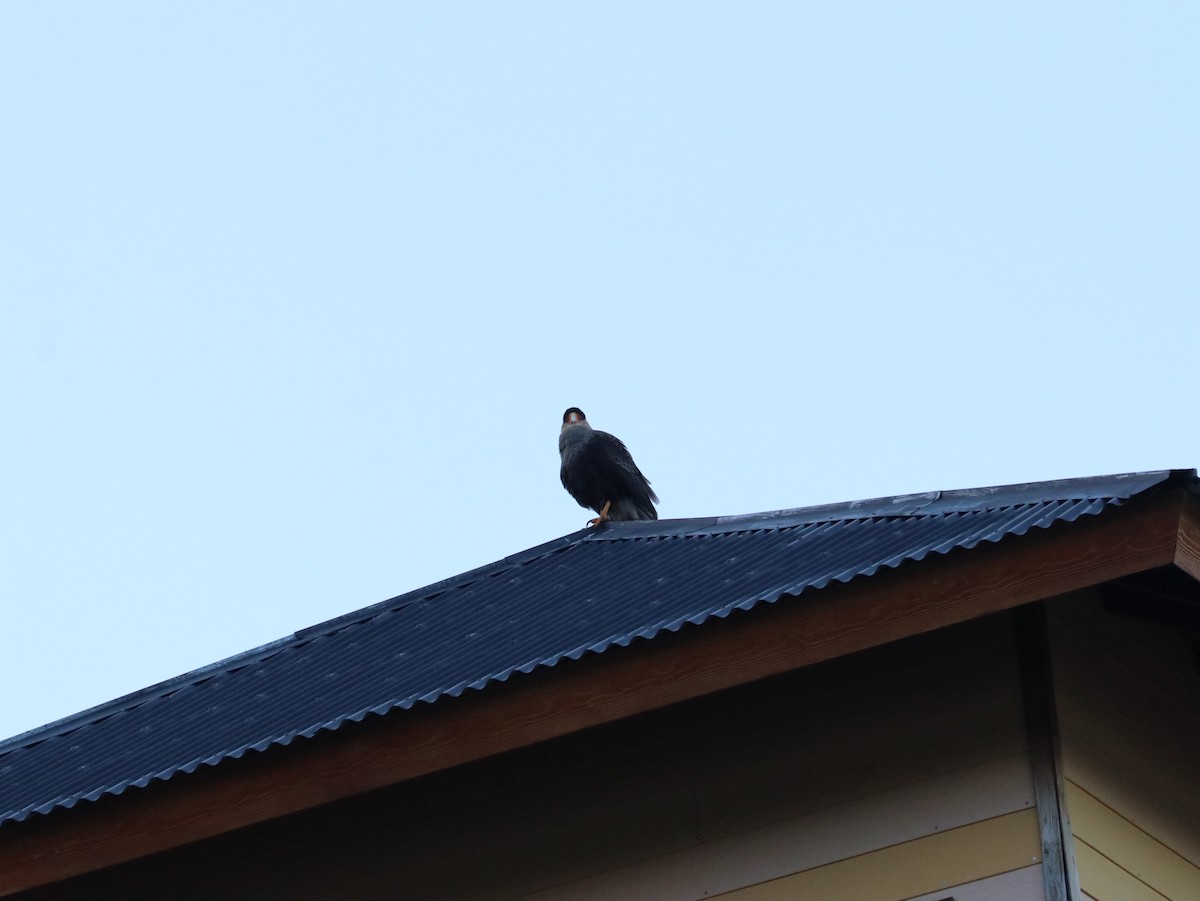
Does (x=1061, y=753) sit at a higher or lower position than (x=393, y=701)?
lower

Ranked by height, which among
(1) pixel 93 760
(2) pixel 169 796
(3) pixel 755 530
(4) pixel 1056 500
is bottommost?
(2) pixel 169 796

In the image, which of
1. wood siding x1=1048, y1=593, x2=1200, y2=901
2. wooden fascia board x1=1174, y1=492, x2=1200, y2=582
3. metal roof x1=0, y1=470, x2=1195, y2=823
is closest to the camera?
wooden fascia board x1=1174, y1=492, x2=1200, y2=582

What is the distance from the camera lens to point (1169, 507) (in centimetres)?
486

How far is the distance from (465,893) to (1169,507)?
2.40 m

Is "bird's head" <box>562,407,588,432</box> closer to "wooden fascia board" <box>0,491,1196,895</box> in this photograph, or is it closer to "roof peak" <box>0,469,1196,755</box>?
"roof peak" <box>0,469,1196,755</box>

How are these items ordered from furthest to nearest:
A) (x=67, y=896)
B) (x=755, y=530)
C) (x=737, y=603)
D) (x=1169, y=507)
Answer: (x=755, y=530)
(x=67, y=896)
(x=737, y=603)
(x=1169, y=507)

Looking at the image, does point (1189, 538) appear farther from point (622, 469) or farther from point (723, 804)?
point (622, 469)

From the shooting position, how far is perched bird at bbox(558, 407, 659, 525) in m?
12.8

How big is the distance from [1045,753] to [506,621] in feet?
7.92

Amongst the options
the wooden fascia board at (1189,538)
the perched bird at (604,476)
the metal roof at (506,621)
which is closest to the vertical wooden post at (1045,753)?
the metal roof at (506,621)

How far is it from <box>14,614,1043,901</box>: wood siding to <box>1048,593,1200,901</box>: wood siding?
18 centimetres

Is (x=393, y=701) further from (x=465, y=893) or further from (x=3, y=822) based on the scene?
(x=3, y=822)

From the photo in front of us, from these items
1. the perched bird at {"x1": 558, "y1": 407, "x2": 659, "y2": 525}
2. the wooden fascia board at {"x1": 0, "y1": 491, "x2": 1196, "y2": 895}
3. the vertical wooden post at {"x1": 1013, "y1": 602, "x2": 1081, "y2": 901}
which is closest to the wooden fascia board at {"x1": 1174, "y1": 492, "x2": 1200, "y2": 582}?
the wooden fascia board at {"x1": 0, "y1": 491, "x2": 1196, "y2": 895}

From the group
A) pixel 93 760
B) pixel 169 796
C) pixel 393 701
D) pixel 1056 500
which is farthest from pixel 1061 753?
pixel 93 760
